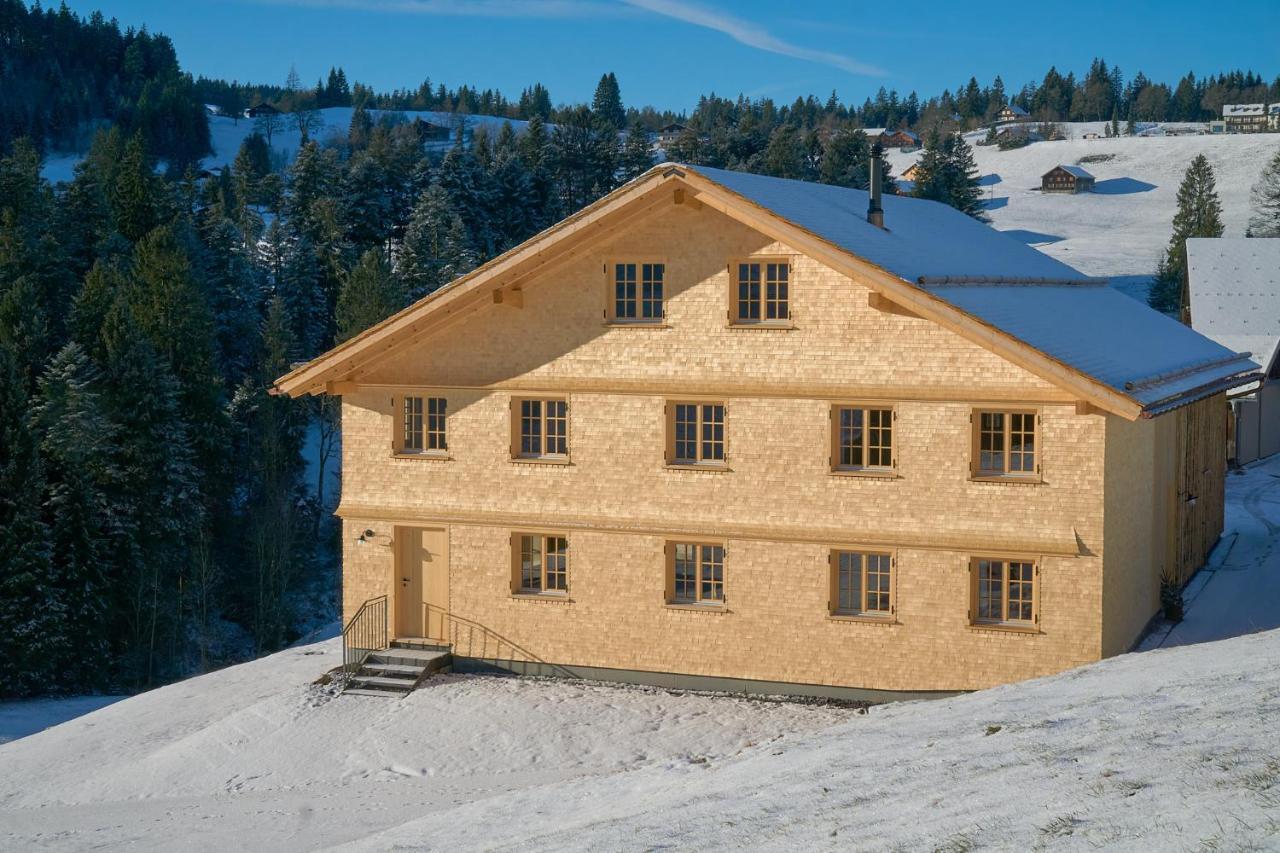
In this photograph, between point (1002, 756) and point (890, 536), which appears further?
point (890, 536)

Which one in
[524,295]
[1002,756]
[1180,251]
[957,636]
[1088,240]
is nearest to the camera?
[1002,756]

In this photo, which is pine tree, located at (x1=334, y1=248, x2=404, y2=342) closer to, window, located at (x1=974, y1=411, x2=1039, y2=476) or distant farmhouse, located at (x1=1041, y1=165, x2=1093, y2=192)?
window, located at (x1=974, y1=411, x2=1039, y2=476)

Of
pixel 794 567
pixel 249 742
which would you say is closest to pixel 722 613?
pixel 794 567

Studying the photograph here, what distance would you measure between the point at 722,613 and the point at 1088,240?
113 m

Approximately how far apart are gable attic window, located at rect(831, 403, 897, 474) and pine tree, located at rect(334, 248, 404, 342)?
4335cm

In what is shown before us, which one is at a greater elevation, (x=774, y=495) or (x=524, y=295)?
(x=524, y=295)

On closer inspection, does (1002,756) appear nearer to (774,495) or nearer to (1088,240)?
(774,495)

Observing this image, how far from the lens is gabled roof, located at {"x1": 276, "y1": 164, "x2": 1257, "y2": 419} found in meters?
21.4

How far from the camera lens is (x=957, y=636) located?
72.4 feet

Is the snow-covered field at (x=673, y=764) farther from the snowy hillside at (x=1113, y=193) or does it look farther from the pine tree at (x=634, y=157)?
the snowy hillside at (x=1113, y=193)

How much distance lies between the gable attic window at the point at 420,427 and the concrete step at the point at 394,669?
12.8ft

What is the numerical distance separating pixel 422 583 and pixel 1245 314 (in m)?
42.6

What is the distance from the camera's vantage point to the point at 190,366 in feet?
192

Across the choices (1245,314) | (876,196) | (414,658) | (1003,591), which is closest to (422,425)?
(414,658)
